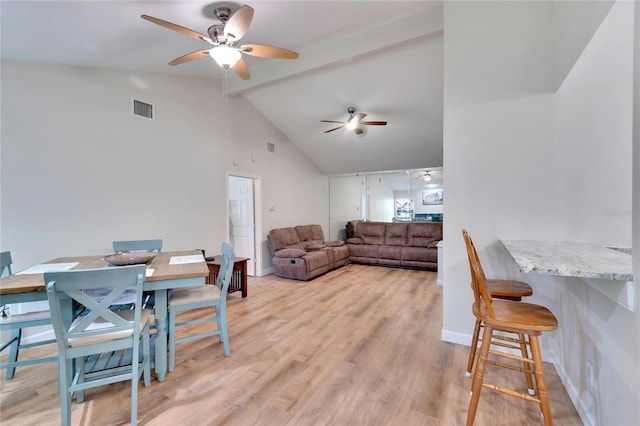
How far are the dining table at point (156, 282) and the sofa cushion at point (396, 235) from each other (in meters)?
4.94

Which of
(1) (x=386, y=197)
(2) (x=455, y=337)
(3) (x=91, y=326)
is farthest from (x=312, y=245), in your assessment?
(3) (x=91, y=326)

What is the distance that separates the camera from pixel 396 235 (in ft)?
21.9

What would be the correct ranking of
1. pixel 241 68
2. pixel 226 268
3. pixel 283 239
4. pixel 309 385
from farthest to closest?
pixel 283 239 → pixel 241 68 → pixel 226 268 → pixel 309 385

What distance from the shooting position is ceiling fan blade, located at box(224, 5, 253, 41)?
1917 millimetres

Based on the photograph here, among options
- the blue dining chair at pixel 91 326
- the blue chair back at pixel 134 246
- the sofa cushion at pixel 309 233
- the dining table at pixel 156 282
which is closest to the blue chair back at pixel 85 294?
the blue dining chair at pixel 91 326

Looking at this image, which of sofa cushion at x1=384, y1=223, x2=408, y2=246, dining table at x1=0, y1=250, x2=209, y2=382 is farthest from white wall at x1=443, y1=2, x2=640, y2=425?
sofa cushion at x1=384, y1=223, x2=408, y2=246

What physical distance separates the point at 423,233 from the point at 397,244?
0.64 m

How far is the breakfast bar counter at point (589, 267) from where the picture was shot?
112cm

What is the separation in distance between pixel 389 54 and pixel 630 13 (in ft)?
9.00

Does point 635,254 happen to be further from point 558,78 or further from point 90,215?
point 90,215

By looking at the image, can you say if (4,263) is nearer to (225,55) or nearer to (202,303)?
(202,303)

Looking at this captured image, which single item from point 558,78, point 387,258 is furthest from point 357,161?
point 558,78

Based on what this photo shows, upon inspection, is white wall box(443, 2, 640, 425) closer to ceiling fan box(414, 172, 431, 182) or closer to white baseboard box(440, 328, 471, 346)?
white baseboard box(440, 328, 471, 346)

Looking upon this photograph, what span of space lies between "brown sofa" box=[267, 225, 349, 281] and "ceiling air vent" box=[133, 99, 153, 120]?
2.83m
